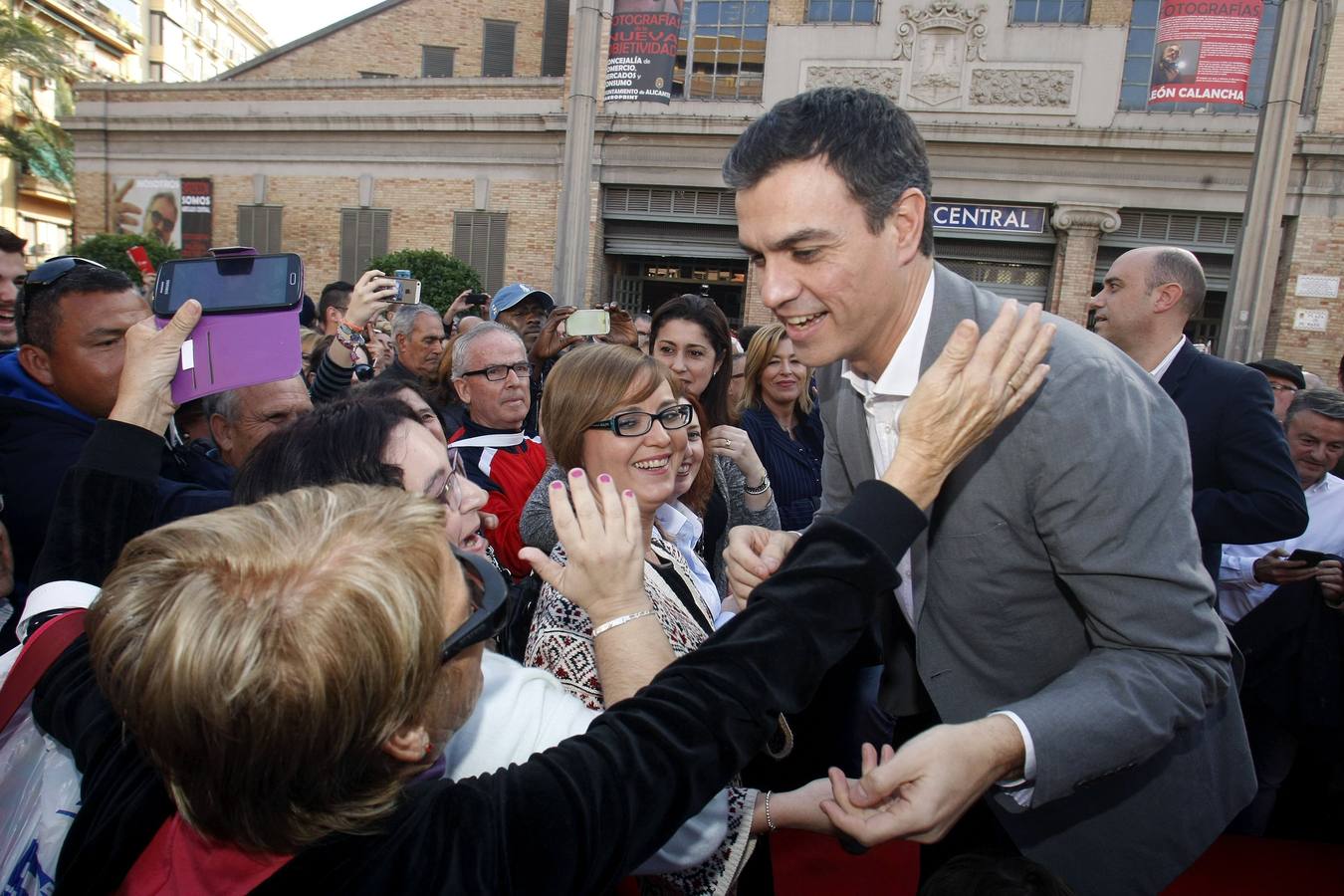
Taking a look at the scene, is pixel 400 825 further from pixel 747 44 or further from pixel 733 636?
pixel 747 44

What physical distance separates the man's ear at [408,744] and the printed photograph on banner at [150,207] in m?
21.9

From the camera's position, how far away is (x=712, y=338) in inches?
163

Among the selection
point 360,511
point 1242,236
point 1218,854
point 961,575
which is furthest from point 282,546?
point 1242,236

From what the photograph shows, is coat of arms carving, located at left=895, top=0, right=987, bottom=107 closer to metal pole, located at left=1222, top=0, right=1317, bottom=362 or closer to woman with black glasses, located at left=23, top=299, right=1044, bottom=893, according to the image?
metal pole, located at left=1222, top=0, right=1317, bottom=362

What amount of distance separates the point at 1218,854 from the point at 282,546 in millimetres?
3848

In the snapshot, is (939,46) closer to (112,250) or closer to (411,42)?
(411,42)

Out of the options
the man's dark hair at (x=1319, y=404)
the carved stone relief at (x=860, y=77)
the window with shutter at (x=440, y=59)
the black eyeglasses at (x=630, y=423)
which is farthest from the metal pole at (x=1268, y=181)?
the window with shutter at (x=440, y=59)

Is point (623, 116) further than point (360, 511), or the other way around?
point (623, 116)

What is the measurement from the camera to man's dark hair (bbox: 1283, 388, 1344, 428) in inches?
141

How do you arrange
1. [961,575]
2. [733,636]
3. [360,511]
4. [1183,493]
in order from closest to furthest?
[360,511] < [733,636] < [1183,493] < [961,575]

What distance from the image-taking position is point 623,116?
52.6 ft

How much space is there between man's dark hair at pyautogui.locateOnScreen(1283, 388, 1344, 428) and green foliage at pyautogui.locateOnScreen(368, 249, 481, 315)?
43.0ft

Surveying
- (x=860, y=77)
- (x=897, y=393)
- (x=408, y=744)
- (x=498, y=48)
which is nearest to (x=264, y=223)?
(x=498, y=48)

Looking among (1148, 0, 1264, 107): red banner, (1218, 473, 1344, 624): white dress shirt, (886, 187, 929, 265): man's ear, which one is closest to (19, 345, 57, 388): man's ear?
(886, 187, 929, 265): man's ear
